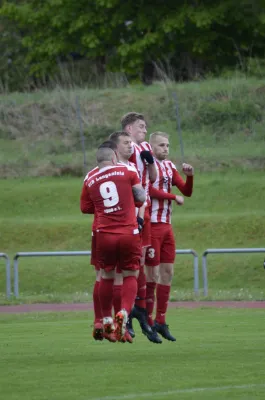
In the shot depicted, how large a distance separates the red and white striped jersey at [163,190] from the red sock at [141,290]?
58cm

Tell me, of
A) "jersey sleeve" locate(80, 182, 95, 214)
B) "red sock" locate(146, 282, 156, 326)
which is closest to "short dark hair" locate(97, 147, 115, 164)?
"jersey sleeve" locate(80, 182, 95, 214)

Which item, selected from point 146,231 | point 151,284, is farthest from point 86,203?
point 151,284

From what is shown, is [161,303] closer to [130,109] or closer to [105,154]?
[105,154]

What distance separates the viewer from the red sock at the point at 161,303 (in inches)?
453

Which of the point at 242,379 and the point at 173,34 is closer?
the point at 242,379

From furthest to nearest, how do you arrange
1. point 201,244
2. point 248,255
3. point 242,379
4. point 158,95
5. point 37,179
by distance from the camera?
point 158,95 → point 37,179 → point 201,244 → point 248,255 → point 242,379

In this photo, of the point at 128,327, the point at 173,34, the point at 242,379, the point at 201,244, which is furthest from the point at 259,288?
the point at 173,34

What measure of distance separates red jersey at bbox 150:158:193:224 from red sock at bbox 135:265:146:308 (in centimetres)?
58

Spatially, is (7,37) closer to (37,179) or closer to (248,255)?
(37,179)

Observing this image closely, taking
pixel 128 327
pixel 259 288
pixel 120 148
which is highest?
pixel 120 148

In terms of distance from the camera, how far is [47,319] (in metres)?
15.8

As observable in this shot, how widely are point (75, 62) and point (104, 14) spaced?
4207 millimetres

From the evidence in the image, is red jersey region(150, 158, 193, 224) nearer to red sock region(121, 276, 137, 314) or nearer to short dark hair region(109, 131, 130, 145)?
short dark hair region(109, 131, 130, 145)

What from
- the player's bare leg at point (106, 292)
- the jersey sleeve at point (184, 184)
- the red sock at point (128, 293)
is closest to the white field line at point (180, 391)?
the red sock at point (128, 293)
